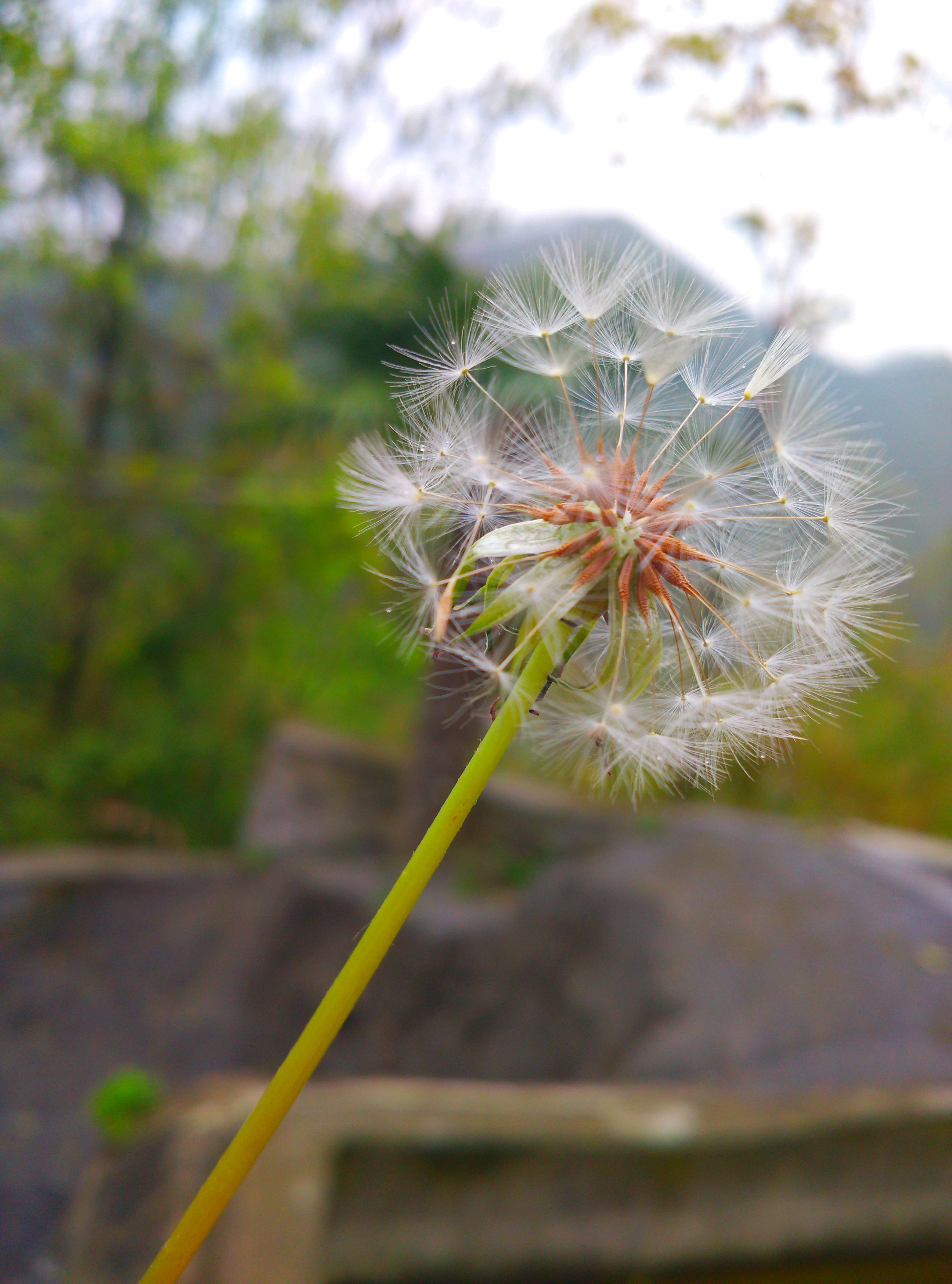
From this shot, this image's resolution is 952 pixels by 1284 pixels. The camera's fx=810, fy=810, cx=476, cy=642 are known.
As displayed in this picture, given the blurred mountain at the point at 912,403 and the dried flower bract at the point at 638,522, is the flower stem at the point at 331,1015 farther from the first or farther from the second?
the blurred mountain at the point at 912,403

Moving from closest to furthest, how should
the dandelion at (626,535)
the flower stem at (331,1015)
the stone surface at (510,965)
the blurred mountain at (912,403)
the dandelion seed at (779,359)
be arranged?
1. the flower stem at (331,1015)
2. the dandelion at (626,535)
3. the dandelion seed at (779,359)
4. the stone surface at (510,965)
5. the blurred mountain at (912,403)

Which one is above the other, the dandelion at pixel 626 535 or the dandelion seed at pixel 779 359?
the dandelion seed at pixel 779 359

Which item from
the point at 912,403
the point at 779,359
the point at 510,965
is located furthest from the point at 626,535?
the point at 912,403

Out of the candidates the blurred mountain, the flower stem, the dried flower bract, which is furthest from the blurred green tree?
the flower stem

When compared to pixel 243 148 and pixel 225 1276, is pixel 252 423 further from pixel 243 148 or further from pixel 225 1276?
pixel 225 1276

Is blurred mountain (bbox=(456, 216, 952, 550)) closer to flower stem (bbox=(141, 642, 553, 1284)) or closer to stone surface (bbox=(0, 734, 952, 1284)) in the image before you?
stone surface (bbox=(0, 734, 952, 1284))

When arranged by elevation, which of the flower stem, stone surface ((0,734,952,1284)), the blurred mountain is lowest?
stone surface ((0,734,952,1284))

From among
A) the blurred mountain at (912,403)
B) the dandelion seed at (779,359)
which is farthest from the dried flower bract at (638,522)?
the blurred mountain at (912,403)
